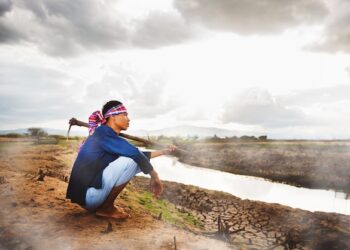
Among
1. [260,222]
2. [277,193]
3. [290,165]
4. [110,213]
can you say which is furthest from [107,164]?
[290,165]

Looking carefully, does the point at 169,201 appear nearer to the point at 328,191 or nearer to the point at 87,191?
the point at 87,191

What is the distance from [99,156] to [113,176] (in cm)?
37

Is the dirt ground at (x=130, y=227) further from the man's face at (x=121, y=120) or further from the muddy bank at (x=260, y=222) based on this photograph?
the man's face at (x=121, y=120)

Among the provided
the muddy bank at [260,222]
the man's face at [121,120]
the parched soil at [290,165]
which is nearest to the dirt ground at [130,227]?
the muddy bank at [260,222]

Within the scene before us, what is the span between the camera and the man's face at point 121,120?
4625 millimetres

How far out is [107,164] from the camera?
4.46 meters

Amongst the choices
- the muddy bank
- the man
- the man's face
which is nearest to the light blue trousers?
the man

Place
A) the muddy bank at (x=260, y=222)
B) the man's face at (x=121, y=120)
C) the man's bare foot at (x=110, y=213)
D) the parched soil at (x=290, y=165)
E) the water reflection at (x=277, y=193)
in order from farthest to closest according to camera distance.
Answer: the parched soil at (x=290, y=165) < the water reflection at (x=277, y=193) < the muddy bank at (x=260, y=222) < the man's bare foot at (x=110, y=213) < the man's face at (x=121, y=120)

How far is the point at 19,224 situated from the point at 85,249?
143cm

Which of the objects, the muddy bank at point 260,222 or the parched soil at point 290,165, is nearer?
the muddy bank at point 260,222

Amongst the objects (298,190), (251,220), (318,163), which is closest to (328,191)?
(298,190)

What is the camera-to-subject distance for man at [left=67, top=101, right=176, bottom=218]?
438 centimetres

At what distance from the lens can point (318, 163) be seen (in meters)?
22.8

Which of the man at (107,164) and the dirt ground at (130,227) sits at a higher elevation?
the man at (107,164)
